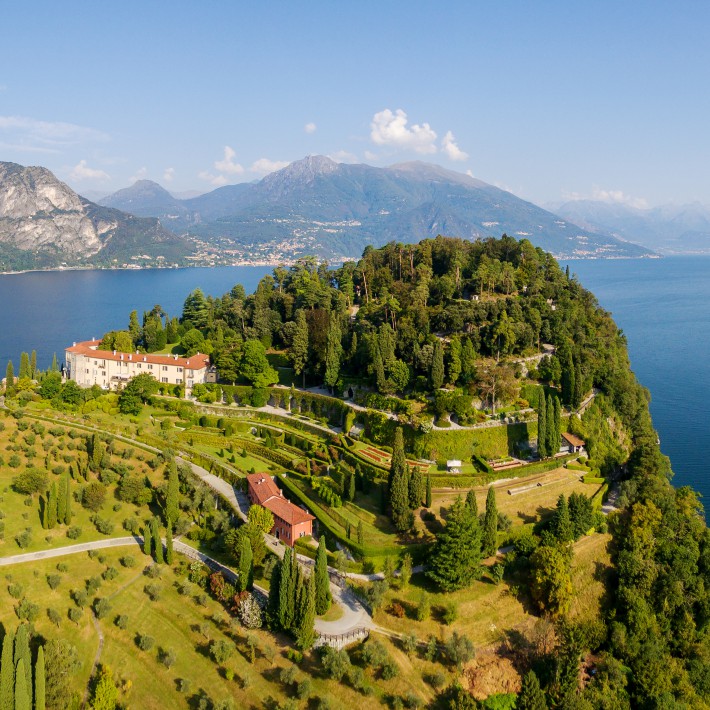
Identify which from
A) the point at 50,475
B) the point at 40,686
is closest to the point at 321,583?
the point at 40,686

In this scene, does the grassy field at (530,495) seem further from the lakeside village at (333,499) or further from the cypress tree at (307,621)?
the cypress tree at (307,621)

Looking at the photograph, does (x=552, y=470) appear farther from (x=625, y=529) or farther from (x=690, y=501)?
(x=690, y=501)

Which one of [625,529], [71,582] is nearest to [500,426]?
[625,529]

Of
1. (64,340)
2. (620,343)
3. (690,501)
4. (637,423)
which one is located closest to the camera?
(690,501)

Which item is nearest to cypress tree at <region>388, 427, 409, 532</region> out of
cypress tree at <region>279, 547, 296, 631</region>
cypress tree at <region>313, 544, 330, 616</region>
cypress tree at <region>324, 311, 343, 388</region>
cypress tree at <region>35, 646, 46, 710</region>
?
cypress tree at <region>313, 544, 330, 616</region>

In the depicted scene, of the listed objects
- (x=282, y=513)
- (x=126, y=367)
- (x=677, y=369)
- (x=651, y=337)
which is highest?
(x=126, y=367)

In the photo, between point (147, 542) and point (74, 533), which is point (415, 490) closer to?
point (147, 542)

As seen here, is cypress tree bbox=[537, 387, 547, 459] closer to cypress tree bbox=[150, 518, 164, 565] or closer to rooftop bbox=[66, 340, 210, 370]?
cypress tree bbox=[150, 518, 164, 565]
